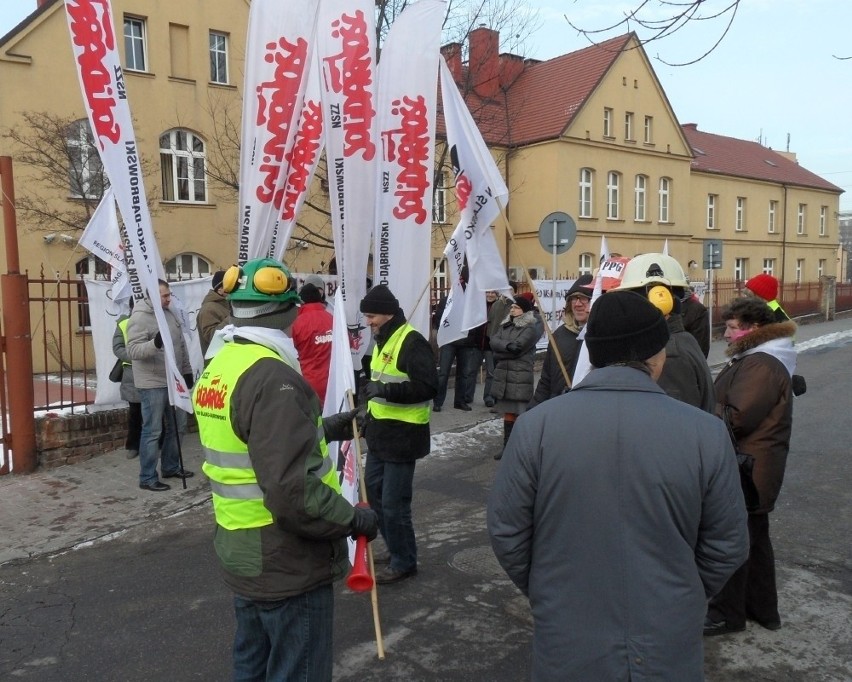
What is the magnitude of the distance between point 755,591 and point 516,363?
4302 millimetres

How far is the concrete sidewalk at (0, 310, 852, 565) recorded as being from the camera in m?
5.94

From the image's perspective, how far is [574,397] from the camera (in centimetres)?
216

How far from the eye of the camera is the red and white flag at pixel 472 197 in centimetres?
581

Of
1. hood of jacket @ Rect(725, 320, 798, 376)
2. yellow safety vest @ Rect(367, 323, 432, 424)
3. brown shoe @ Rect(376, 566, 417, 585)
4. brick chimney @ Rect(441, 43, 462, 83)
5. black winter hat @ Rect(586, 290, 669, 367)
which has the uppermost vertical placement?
brick chimney @ Rect(441, 43, 462, 83)

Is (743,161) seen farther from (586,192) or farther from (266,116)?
(266,116)

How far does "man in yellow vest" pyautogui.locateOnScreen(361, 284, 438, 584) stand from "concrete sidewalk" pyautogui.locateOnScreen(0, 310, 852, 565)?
2282 millimetres

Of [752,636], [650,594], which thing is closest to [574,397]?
[650,594]

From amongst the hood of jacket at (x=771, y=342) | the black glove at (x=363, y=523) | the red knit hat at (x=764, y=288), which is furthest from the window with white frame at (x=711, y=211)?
the black glove at (x=363, y=523)

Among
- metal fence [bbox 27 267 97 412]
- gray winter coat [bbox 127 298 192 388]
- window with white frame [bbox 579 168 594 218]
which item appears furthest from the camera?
window with white frame [bbox 579 168 594 218]

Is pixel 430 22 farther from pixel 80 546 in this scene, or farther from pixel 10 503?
pixel 10 503

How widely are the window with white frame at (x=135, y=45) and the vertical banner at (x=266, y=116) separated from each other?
1491 centimetres

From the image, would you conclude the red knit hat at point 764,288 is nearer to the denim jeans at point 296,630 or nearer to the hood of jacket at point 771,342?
the hood of jacket at point 771,342

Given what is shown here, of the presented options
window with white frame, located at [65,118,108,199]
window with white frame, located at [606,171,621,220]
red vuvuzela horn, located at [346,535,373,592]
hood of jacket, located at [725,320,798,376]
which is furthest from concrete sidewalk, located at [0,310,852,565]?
window with white frame, located at [606,171,621,220]

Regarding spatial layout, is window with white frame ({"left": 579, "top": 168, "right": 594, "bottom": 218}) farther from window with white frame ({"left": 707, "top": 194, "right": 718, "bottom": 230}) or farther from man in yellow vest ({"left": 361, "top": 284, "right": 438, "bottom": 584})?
man in yellow vest ({"left": 361, "top": 284, "right": 438, "bottom": 584})
